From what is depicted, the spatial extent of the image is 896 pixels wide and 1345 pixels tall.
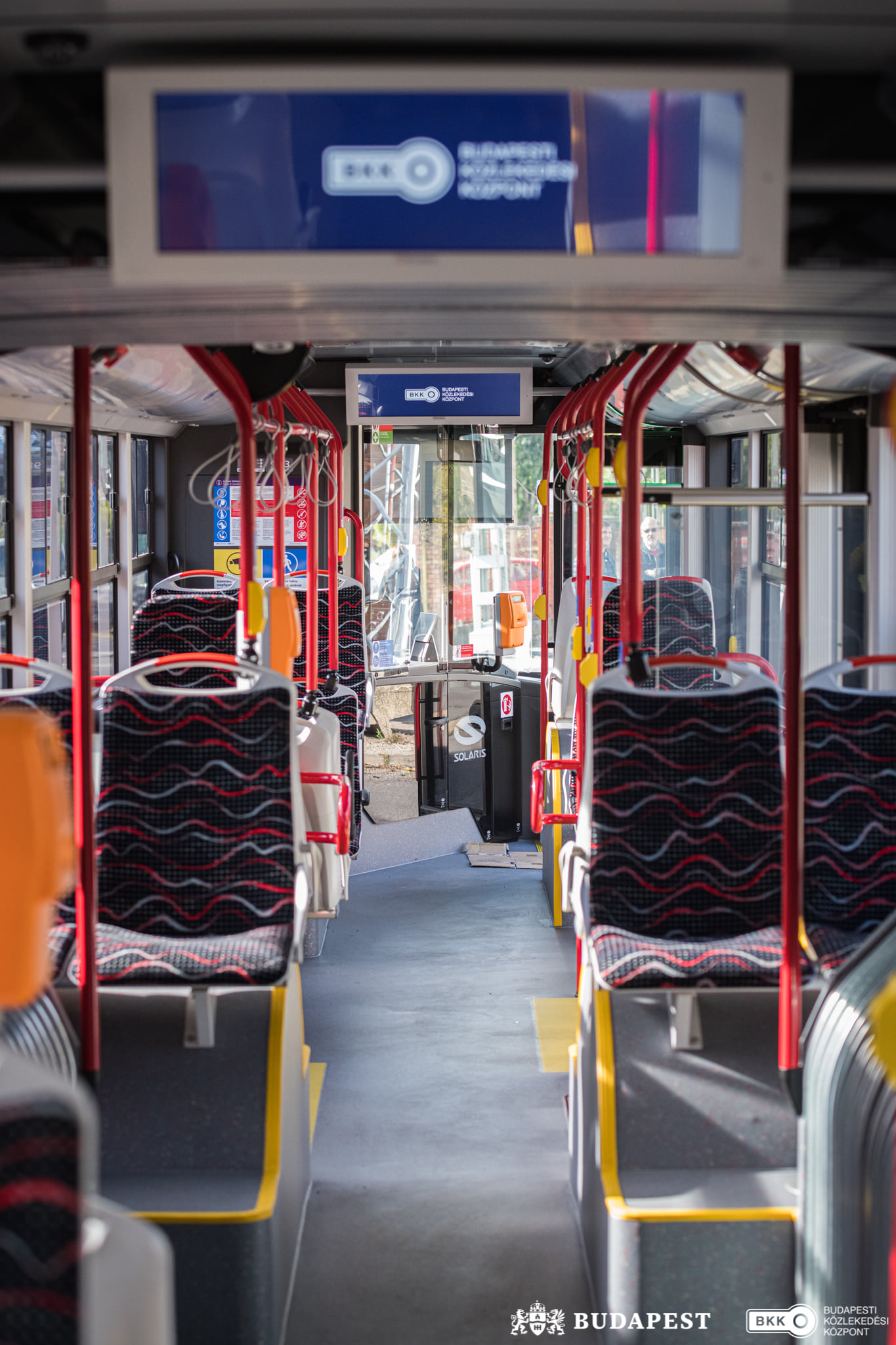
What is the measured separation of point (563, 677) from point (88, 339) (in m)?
4.31

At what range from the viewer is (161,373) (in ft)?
15.9

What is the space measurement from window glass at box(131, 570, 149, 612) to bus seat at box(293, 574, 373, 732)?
1.01 metres

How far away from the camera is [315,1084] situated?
438 cm

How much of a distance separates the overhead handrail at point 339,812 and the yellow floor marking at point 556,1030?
3.52ft

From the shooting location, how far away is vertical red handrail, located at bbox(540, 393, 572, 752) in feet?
19.5

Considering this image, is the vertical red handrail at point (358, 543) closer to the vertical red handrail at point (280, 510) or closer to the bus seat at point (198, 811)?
the vertical red handrail at point (280, 510)

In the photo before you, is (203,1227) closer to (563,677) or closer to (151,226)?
(151,226)

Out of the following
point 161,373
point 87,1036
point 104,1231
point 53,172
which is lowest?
point 87,1036

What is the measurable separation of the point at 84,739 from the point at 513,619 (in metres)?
5.21

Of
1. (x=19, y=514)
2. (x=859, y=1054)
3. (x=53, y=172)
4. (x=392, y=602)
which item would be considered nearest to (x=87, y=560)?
(x=53, y=172)

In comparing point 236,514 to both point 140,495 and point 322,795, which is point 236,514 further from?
point 322,795

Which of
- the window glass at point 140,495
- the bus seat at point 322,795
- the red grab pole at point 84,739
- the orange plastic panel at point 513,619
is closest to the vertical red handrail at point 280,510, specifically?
the bus seat at point 322,795

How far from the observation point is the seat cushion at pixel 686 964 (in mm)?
2863

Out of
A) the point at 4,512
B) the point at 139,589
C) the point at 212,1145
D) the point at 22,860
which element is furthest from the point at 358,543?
the point at 22,860
